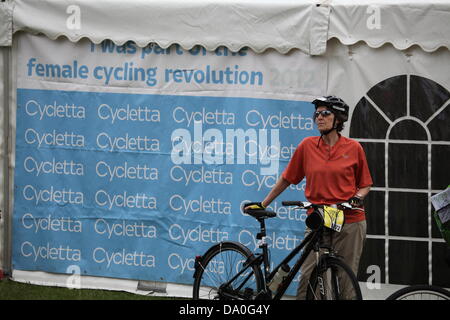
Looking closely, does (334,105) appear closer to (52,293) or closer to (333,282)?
(333,282)

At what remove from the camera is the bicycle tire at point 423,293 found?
16.7 ft

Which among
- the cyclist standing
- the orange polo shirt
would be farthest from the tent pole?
the orange polo shirt

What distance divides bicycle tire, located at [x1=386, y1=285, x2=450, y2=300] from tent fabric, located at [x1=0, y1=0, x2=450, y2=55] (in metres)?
2.87

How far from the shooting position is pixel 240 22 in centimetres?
765

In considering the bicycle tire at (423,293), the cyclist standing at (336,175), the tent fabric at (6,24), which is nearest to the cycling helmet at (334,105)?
the cyclist standing at (336,175)

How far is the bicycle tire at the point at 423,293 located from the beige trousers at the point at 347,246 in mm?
952

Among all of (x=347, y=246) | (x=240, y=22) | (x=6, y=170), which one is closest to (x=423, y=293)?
(x=347, y=246)

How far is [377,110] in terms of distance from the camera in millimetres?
7578

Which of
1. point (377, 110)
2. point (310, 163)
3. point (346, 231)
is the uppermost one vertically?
point (377, 110)

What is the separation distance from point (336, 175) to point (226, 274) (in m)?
1.38

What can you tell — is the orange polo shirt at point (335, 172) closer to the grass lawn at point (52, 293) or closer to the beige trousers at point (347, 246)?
the beige trousers at point (347, 246)
